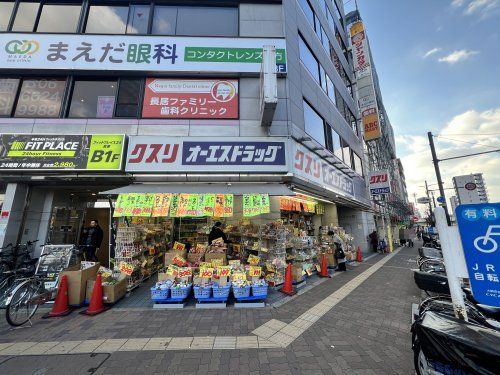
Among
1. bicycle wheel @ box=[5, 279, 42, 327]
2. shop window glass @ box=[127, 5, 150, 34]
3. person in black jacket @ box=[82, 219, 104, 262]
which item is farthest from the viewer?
shop window glass @ box=[127, 5, 150, 34]

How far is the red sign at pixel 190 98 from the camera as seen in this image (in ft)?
29.5

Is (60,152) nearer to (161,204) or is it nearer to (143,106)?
(143,106)

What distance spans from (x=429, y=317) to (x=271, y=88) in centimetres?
730

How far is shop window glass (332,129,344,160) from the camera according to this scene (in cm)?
1455

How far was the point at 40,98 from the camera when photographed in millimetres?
9211

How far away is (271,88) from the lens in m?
7.57

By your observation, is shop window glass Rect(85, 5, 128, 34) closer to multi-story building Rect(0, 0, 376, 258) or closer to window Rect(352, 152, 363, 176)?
multi-story building Rect(0, 0, 376, 258)

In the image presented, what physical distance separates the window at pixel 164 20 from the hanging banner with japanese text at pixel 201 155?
18.6 ft

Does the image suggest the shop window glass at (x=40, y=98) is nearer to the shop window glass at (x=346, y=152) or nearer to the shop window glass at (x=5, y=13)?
the shop window glass at (x=5, y=13)

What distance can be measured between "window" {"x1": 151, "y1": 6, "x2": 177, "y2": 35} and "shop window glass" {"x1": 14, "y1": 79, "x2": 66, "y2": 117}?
4.84m

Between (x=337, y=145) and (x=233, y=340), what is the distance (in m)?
14.0

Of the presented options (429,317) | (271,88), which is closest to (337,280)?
(429,317)

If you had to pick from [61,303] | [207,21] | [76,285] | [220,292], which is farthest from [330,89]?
[61,303]

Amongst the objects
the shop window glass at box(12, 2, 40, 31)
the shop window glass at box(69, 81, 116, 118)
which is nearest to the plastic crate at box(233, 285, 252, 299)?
the shop window glass at box(69, 81, 116, 118)
